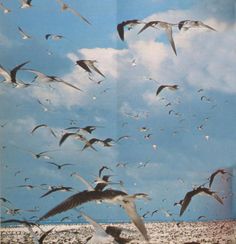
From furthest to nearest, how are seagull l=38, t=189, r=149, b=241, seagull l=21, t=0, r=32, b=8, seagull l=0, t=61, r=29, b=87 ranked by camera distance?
seagull l=21, t=0, r=32, b=8 < seagull l=0, t=61, r=29, b=87 < seagull l=38, t=189, r=149, b=241

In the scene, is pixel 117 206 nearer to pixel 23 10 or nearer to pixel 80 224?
pixel 80 224

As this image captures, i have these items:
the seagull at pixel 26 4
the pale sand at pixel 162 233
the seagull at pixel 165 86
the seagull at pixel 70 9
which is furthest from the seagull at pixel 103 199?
the seagull at pixel 26 4

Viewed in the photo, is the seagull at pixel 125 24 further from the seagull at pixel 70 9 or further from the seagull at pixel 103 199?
the seagull at pixel 103 199

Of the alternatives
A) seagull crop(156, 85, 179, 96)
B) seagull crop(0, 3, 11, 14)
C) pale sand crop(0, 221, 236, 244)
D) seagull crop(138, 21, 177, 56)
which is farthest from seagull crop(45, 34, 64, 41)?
pale sand crop(0, 221, 236, 244)

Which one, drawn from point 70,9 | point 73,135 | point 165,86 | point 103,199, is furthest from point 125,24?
point 103,199

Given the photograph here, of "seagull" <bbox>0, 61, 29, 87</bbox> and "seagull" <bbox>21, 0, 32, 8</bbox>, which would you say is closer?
"seagull" <bbox>0, 61, 29, 87</bbox>

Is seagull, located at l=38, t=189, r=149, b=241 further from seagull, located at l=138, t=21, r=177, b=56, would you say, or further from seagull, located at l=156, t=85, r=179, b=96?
seagull, located at l=138, t=21, r=177, b=56

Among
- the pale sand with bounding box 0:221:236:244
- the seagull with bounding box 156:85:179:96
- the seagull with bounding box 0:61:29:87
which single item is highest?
the seagull with bounding box 0:61:29:87

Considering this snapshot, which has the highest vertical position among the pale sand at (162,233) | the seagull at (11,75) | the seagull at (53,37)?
the seagull at (53,37)

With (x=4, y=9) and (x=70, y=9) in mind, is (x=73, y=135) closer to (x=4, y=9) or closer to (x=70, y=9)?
(x=70, y=9)

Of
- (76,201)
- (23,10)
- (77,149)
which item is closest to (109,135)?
(77,149)
